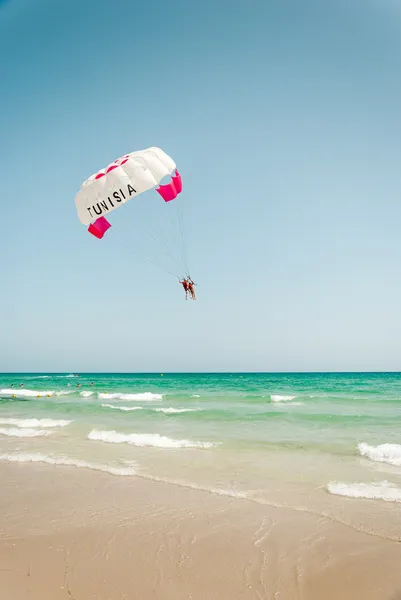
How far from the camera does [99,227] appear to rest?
11.9 metres

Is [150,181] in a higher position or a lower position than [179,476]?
higher

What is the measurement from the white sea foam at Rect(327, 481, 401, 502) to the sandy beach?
128cm

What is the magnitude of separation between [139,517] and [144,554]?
1.20 metres

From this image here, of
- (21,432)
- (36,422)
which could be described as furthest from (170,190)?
(36,422)

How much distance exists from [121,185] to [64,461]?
7439 millimetres

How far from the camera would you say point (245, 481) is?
7.79 m

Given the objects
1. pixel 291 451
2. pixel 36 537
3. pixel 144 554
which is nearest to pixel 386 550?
pixel 144 554

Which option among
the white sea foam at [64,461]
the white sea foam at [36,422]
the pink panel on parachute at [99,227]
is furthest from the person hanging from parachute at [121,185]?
the white sea foam at [36,422]

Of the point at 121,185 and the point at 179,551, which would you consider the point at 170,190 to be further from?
the point at 179,551

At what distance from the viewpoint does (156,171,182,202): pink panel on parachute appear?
39.1ft

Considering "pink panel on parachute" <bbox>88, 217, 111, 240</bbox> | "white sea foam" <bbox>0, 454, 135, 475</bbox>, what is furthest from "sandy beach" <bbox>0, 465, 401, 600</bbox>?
"pink panel on parachute" <bbox>88, 217, 111, 240</bbox>

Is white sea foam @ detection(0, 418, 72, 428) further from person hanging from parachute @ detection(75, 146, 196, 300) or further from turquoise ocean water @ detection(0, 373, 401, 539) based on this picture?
person hanging from parachute @ detection(75, 146, 196, 300)

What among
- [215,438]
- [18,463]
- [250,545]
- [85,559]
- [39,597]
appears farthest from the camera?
[215,438]

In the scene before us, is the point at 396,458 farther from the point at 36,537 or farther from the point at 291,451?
the point at 36,537
